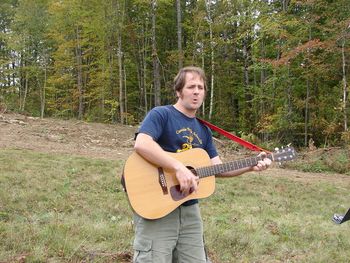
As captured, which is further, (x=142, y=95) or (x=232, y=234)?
(x=142, y=95)

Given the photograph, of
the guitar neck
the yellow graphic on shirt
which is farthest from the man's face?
the guitar neck

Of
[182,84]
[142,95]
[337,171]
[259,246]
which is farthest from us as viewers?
[142,95]

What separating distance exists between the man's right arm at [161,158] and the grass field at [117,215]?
177 cm

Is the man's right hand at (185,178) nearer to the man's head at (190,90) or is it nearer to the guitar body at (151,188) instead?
the guitar body at (151,188)

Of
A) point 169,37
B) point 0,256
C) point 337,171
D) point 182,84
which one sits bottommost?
point 337,171

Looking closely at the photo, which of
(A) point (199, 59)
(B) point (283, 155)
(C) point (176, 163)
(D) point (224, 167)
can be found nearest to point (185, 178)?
(C) point (176, 163)

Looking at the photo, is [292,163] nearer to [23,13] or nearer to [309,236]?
[309,236]

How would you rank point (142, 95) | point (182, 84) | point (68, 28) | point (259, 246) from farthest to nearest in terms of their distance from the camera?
point (142, 95) < point (68, 28) < point (259, 246) < point (182, 84)

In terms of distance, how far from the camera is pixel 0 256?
3.89 metres

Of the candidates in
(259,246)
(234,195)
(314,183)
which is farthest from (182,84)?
(314,183)

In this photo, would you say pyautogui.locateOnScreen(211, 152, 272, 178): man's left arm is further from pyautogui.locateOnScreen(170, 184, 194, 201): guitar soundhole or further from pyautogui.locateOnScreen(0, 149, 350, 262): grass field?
pyautogui.locateOnScreen(0, 149, 350, 262): grass field

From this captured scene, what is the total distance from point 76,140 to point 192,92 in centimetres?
1192

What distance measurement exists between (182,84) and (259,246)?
9.38ft

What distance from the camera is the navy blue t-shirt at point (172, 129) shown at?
9.04 feet
